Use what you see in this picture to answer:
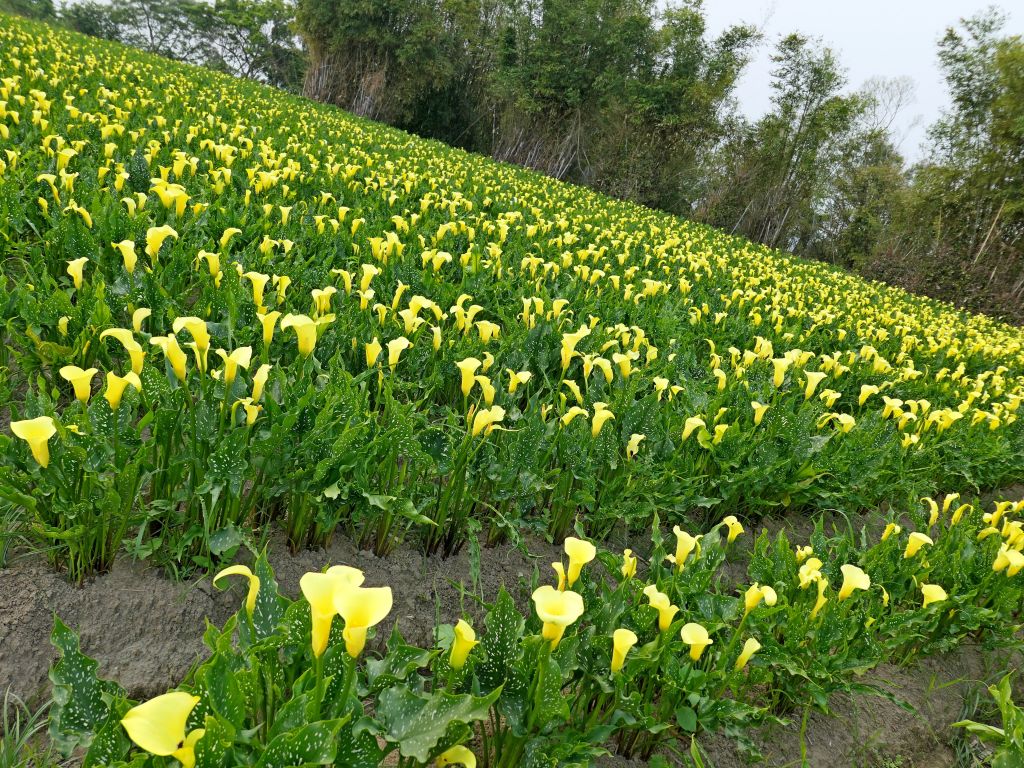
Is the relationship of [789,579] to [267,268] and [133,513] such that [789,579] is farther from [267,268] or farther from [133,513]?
[267,268]

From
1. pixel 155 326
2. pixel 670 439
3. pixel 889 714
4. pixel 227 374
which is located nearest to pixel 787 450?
pixel 670 439

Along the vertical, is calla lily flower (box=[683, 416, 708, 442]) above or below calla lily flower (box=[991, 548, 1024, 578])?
above

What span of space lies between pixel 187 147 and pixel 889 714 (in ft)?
24.0

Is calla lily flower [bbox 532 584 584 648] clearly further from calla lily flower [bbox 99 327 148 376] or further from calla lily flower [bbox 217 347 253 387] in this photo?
calla lily flower [bbox 99 327 148 376]

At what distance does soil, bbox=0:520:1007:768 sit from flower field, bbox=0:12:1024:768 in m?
0.08

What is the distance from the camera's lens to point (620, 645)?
64.0 inches

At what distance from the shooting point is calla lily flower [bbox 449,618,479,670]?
1408 mm

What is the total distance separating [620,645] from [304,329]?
1622 mm

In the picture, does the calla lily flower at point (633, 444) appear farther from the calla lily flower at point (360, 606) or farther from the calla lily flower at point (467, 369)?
the calla lily flower at point (360, 606)

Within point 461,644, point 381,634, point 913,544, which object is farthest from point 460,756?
point 913,544

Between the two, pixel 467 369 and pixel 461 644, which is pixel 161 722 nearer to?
pixel 461 644

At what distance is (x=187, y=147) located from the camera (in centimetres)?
635

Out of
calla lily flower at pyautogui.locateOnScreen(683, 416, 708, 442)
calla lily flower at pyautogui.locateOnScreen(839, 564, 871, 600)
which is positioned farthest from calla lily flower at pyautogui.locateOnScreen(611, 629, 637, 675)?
calla lily flower at pyautogui.locateOnScreen(683, 416, 708, 442)

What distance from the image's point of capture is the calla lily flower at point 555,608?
1.29m
